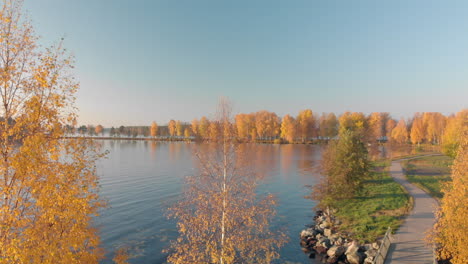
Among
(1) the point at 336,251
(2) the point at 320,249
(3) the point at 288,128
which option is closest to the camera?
(1) the point at 336,251

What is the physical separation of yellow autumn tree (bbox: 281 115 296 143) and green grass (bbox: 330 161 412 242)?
90730mm

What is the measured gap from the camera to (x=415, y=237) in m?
18.6

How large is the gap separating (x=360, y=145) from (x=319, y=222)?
33.2ft

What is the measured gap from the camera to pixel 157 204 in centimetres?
3086

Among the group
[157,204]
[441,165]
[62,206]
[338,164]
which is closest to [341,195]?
[338,164]

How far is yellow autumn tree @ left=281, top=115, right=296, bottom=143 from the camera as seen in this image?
12694cm

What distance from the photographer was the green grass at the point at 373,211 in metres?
22.1

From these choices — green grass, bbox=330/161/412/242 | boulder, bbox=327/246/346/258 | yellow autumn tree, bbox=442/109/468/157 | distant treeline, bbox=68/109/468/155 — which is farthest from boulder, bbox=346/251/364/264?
distant treeline, bbox=68/109/468/155

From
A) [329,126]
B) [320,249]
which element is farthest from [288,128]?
[320,249]

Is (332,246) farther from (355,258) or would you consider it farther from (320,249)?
(355,258)

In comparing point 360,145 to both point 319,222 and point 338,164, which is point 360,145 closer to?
point 338,164

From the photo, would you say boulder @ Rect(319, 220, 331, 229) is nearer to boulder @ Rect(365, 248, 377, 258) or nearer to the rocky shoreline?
the rocky shoreline

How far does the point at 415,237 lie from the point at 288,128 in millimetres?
110698

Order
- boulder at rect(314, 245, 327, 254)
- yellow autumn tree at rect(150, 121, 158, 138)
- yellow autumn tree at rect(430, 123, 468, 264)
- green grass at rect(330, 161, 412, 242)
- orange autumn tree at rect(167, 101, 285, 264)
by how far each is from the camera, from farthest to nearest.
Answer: yellow autumn tree at rect(150, 121, 158, 138) < green grass at rect(330, 161, 412, 242) < boulder at rect(314, 245, 327, 254) < orange autumn tree at rect(167, 101, 285, 264) < yellow autumn tree at rect(430, 123, 468, 264)
